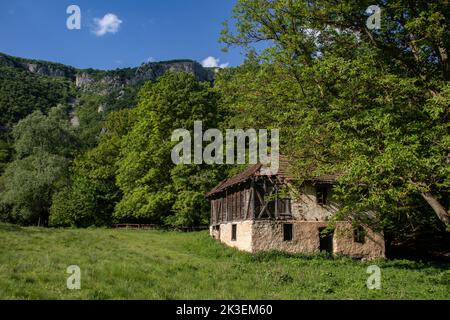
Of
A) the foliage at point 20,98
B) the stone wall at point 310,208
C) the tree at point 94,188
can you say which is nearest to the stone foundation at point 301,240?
the stone wall at point 310,208

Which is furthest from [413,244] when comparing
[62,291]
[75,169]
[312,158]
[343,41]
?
[75,169]

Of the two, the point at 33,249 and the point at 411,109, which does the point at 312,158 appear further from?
the point at 33,249

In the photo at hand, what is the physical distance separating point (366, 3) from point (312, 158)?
6408mm

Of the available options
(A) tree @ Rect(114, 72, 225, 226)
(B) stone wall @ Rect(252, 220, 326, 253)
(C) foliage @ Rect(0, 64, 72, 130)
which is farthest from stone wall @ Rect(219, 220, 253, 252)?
(C) foliage @ Rect(0, 64, 72, 130)

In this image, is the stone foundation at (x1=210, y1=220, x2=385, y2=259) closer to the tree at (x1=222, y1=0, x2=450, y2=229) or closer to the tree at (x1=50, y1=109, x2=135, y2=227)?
the tree at (x1=222, y1=0, x2=450, y2=229)

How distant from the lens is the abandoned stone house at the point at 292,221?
27453 mm

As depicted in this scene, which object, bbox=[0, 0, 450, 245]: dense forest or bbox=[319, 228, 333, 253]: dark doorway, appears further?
bbox=[319, 228, 333, 253]: dark doorway

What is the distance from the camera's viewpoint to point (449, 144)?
44.0 feet

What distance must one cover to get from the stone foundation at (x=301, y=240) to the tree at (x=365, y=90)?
881cm

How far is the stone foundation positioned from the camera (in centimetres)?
2730

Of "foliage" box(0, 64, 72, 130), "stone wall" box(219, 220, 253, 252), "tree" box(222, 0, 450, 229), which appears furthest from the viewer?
"foliage" box(0, 64, 72, 130)

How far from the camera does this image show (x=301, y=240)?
90.8 ft

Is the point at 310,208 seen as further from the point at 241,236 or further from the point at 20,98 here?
the point at 20,98
